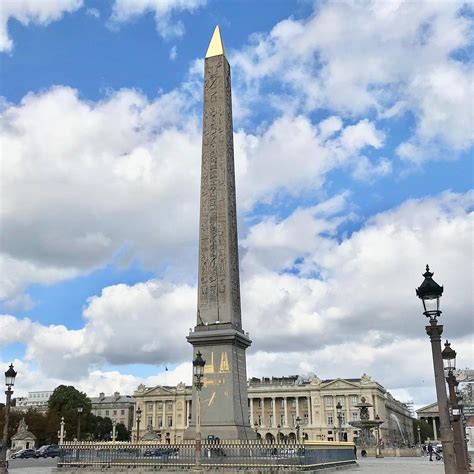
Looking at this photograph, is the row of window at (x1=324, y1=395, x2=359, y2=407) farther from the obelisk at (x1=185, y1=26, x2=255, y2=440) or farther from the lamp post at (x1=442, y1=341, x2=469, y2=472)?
the lamp post at (x1=442, y1=341, x2=469, y2=472)

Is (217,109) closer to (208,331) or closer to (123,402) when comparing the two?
(208,331)

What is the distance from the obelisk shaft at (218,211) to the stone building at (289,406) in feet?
269

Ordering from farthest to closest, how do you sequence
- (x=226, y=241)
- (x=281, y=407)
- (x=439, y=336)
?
(x=281, y=407) → (x=226, y=241) → (x=439, y=336)

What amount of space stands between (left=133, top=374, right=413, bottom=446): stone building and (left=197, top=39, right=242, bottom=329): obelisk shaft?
82143mm

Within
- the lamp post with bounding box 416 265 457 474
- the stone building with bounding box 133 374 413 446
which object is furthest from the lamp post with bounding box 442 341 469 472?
the stone building with bounding box 133 374 413 446

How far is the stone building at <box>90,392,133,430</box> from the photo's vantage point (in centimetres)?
12925

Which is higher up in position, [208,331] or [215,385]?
[208,331]

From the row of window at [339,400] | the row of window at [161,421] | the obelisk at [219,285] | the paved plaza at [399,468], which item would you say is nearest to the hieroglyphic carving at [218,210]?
the obelisk at [219,285]

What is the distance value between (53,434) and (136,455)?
57003mm

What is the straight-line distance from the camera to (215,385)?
2092cm

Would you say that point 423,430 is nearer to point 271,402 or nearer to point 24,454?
point 271,402

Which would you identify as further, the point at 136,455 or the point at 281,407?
the point at 281,407

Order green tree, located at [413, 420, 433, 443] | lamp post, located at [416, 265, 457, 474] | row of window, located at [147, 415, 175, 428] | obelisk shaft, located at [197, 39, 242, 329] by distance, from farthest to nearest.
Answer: green tree, located at [413, 420, 433, 443] < row of window, located at [147, 415, 175, 428] < obelisk shaft, located at [197, 39, 242, 329] < lamp post, located at [416, 265, 457, 474]

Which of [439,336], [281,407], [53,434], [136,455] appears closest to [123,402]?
[281,407]
